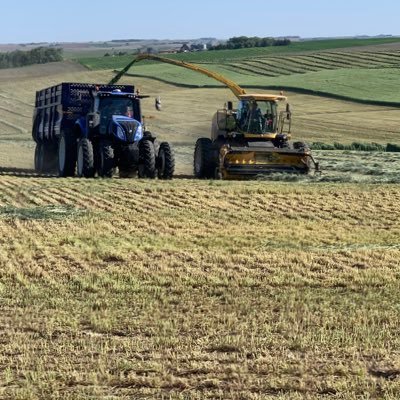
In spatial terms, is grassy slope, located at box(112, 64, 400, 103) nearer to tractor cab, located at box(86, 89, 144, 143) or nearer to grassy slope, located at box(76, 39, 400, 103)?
grassy slope, located at box(76, 39, 400, 103)

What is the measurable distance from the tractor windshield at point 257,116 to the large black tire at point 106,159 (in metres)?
3.41

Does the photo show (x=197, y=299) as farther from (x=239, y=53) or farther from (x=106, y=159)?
(x=239, y=53)

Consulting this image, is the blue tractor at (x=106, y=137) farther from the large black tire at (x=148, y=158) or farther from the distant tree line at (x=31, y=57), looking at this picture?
the distant tree line at (x=31, y=57)

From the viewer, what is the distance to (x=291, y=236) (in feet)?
41.1

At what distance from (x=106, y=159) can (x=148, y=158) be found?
93cm

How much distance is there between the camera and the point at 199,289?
29.9 feet

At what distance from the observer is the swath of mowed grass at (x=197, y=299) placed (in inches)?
239

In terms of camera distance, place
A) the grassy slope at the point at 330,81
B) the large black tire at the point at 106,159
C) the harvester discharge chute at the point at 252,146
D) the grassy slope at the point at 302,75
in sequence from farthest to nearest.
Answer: the grassy slope at the point at 302,75, the grassy slope at the point at 330,81, the harvester discharge chute at the point at 252,146, the large black tire at the point at 106,159

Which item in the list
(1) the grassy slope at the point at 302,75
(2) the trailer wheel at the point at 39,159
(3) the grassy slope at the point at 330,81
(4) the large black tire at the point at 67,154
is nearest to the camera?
(4) the large black tire at the point at 67,154

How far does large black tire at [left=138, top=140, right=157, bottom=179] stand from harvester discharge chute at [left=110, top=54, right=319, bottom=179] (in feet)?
5.15

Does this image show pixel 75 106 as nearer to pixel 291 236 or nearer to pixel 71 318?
pixel 291 236

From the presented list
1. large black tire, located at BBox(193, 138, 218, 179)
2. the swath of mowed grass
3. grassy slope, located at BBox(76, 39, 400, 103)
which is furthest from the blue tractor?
grassy slope, located at BBox(76, 39, 400, 103)

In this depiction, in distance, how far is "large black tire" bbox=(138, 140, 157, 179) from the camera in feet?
66.7

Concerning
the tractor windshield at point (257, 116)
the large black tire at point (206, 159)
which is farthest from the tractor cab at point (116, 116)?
the tractor windshield at point (257, 116)
